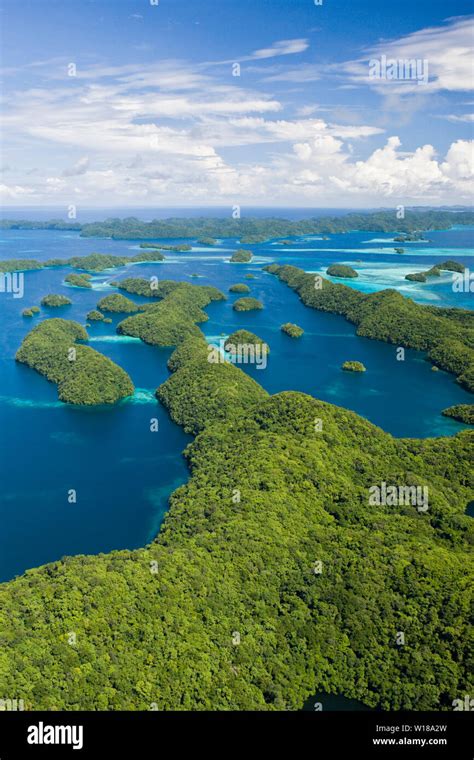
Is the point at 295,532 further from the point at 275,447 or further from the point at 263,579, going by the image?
the point at 275,447

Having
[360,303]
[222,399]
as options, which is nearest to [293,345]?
[360,303]

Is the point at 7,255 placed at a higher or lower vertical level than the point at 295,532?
higher

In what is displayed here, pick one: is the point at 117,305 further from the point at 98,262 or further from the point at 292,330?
the point at 98,262

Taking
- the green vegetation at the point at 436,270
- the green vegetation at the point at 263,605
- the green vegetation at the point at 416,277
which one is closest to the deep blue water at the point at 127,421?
the green vegetation at the point at 263,605

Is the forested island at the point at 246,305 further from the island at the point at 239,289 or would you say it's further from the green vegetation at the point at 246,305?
the island at the point at 239,289

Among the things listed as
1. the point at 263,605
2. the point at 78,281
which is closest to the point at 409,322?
the point at 263,605

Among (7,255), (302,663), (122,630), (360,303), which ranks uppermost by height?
(7,255)

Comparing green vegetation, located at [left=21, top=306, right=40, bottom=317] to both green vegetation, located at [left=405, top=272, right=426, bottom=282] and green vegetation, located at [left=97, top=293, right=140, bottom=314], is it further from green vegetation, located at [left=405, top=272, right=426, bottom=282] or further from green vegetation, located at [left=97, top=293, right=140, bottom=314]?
green vegetation, located at [left=405, top=272, right=426, bottom=282]
